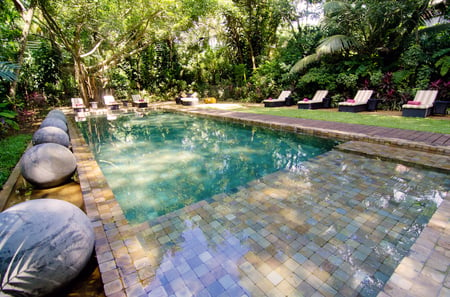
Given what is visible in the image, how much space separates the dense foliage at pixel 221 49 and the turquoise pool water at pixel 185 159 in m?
3.06

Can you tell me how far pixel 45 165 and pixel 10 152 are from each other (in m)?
3.29

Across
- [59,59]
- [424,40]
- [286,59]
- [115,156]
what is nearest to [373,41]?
[424,40]

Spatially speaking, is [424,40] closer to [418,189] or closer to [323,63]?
[323,63]

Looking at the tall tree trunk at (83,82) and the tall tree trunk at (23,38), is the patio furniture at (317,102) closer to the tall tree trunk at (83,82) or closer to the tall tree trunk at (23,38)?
the tall tree trunk at (23,38)

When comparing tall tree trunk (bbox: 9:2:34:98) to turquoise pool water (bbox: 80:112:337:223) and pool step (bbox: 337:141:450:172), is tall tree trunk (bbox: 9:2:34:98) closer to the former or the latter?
turquoise pool water (bbox: 80:112:337:223)

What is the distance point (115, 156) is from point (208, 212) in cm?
442

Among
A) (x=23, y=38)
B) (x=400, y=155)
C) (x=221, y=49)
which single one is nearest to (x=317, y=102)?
(x=400, y=155)

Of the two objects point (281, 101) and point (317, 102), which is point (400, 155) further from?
point (281, 101)

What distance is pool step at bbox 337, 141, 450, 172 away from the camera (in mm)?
4797

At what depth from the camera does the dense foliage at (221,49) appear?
34.9 ft

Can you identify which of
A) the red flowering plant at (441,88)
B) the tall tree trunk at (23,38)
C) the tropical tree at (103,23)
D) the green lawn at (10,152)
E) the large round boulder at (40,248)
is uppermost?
the tropical tree at (103,23)

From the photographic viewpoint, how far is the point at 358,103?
36.1 feet

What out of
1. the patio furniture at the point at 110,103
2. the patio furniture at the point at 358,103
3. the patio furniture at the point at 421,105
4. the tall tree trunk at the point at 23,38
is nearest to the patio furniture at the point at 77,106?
the patio furniture at the point at 110,103

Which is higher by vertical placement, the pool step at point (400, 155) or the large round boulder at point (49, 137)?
the large round boulder at point (49, 137)
